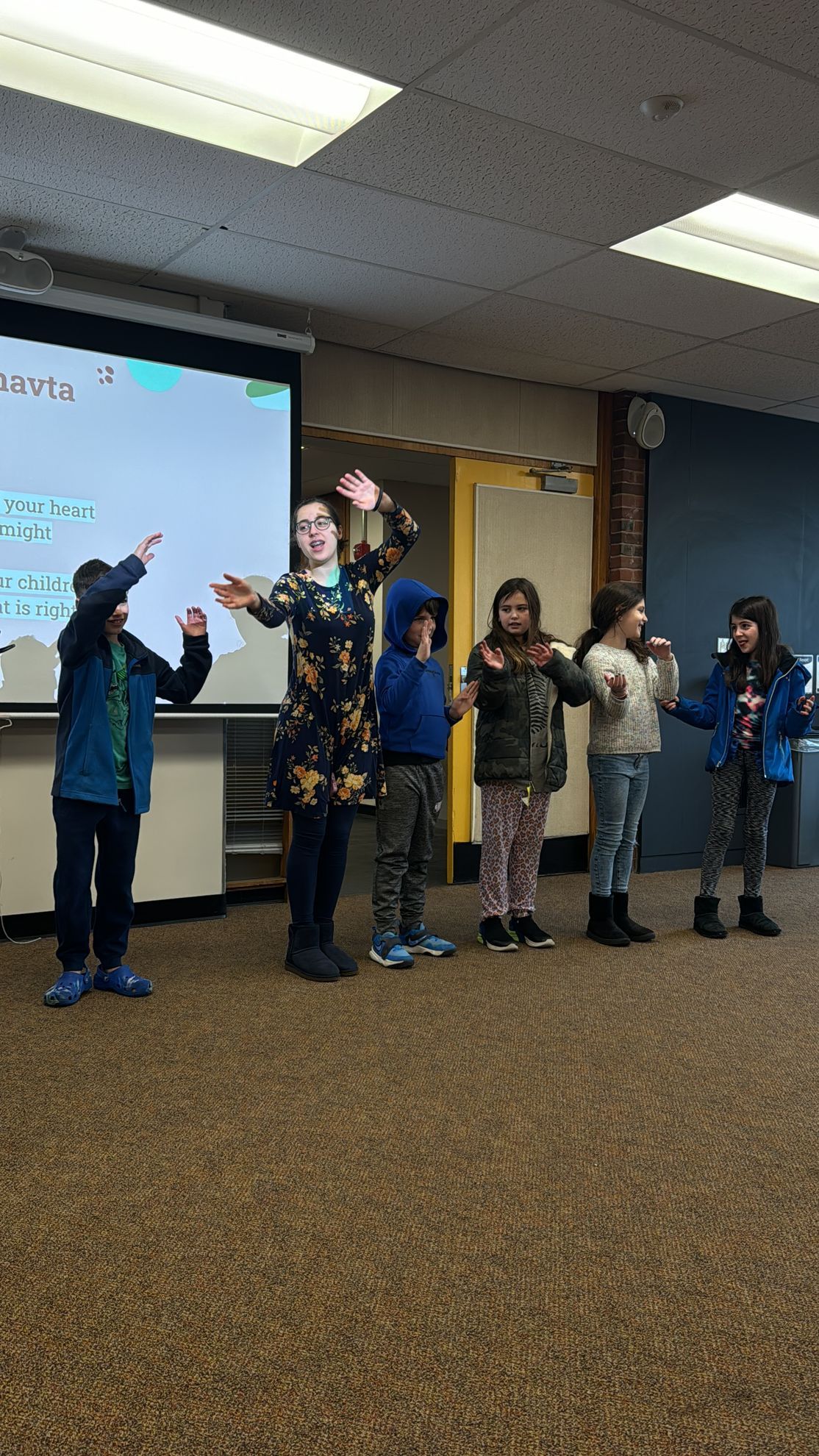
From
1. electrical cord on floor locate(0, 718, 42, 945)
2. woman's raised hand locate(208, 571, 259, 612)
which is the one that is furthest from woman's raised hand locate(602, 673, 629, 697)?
electrical cord on floor locate(0, 718, 42, 945)

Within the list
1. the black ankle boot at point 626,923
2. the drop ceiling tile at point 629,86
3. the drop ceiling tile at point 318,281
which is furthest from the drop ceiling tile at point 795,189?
the black ankle boot at point 626,923

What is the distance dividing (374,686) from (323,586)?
494 millimetres

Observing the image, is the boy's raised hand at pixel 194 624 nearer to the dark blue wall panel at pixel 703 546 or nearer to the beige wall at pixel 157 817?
the beige wall at pixel 157 817

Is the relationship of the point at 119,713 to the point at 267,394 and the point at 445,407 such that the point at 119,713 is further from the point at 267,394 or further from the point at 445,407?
the point at 445,407

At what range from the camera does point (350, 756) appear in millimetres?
3709

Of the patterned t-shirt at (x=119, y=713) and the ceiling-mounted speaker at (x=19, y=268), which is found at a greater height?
the ceiling-mounted speaker at (x=19, y=268)

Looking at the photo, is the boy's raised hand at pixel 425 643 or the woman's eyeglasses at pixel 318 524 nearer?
the woman's eyeglasses at pixel 318 524

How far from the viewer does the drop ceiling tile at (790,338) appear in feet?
16.1

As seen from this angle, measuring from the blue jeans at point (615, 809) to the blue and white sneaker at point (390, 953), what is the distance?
869mm

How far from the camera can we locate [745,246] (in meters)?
4.39

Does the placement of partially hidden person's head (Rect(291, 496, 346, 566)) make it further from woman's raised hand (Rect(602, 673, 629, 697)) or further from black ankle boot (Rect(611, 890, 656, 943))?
black ankle boot (Rect(611, 890, 656, 943))

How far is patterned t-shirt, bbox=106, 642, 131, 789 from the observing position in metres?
3.53

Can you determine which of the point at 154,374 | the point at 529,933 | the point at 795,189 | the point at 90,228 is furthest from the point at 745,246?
the point at 529,933

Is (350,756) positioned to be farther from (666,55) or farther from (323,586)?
(666,55)
